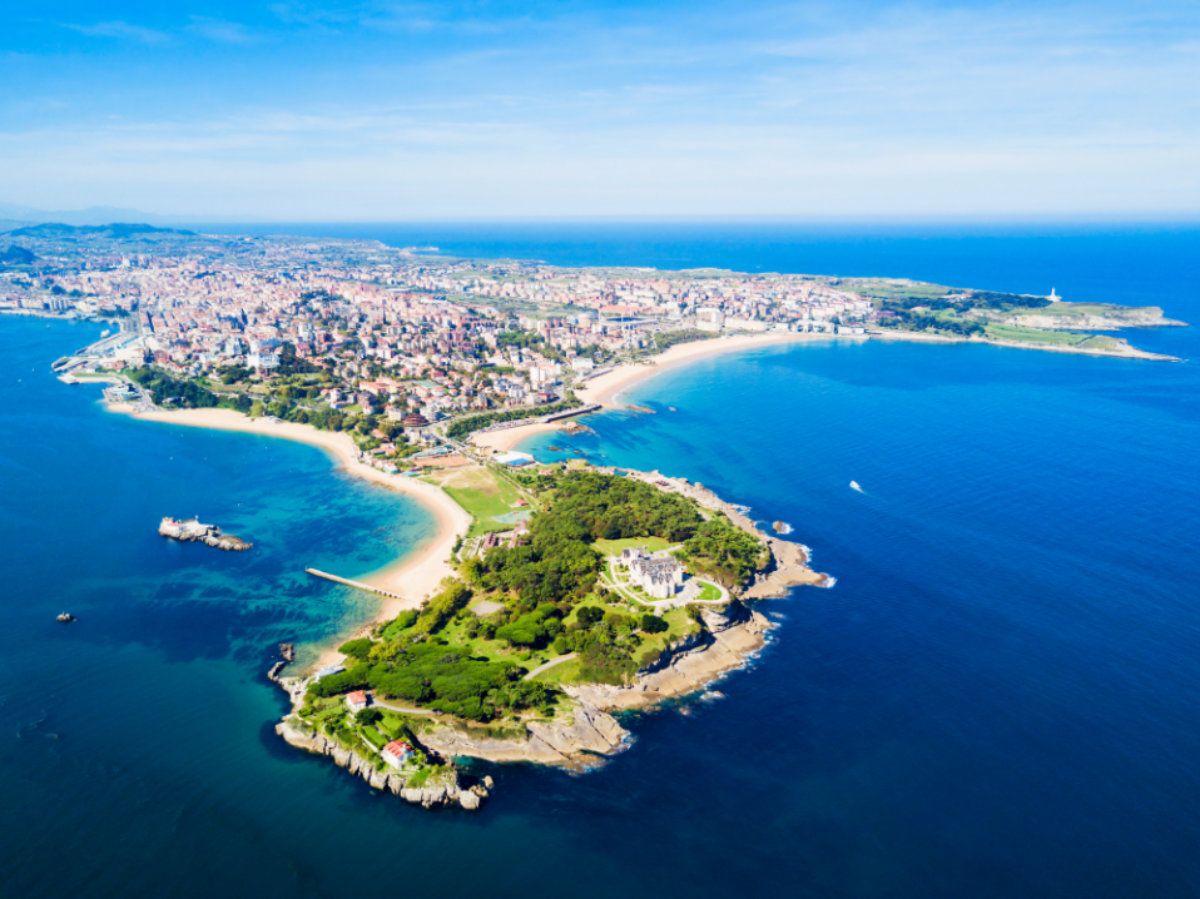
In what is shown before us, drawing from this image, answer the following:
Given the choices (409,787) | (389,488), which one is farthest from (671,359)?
(409,787)

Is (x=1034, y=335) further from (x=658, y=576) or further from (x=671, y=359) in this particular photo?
(x=658, y=576)

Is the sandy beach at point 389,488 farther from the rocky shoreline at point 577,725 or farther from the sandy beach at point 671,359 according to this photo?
the sandy beach at point 671,359

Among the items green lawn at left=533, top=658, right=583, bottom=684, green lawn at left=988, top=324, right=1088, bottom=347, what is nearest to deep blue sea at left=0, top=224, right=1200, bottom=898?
green lawn at left=533, top=658, right=583, bottom=684

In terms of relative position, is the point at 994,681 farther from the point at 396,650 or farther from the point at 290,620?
the point at 290,620

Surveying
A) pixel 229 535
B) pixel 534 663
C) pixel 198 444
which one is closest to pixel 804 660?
pixel 534 663

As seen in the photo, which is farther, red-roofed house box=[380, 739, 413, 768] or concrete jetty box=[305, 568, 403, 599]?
concrete jetty box=[305, 568, 403, 599]

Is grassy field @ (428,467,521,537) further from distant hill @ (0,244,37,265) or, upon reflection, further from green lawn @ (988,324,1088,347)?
distant hill @ (0,244,37,265)
